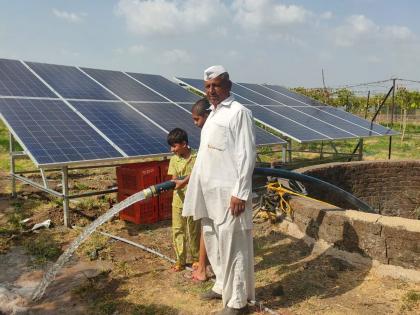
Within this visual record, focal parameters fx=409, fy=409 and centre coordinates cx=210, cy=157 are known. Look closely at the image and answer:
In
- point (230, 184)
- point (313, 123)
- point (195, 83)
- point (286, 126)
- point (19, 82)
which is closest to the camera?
point (230, 184)

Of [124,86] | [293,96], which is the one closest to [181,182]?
[124,86]

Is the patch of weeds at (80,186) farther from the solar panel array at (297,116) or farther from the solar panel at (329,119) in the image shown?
the solar panel at (329,119)

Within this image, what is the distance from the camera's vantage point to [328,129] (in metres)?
10.1

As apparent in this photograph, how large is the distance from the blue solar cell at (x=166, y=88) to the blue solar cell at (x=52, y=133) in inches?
115

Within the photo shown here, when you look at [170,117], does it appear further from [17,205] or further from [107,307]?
[107,307]

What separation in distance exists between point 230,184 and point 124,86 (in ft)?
18.8

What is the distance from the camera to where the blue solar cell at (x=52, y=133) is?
520cm

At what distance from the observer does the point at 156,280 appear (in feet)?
14.1

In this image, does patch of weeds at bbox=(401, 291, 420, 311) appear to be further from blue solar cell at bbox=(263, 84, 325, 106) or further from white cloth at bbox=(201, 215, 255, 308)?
blue solar cell at bbox=(263, 84, 325, 106)

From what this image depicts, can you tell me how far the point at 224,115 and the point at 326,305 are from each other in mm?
1989

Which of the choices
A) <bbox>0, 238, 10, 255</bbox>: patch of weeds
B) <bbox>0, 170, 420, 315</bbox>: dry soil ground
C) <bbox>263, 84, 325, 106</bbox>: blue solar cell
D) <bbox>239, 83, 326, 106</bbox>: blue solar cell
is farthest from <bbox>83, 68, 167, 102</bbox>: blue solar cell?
<bbox>263, 84, 325, 106</bbox>: blue solar cell

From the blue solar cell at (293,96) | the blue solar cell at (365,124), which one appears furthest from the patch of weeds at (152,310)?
the blue solar cell at (293,96)

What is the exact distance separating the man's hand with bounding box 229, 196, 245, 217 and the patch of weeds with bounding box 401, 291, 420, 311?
184 centimetres

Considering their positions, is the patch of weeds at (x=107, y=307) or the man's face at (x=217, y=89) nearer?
the man's face at (x=217, y=89)
